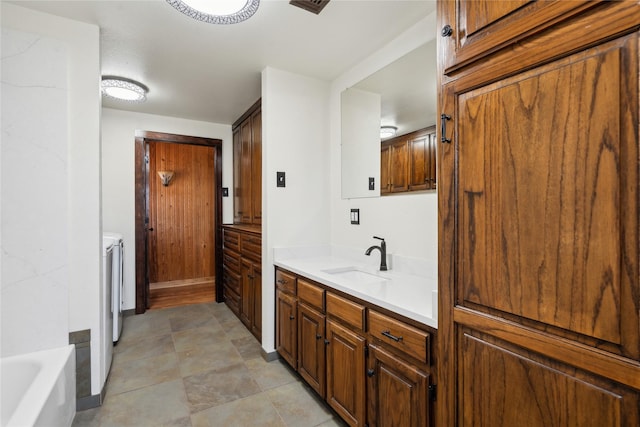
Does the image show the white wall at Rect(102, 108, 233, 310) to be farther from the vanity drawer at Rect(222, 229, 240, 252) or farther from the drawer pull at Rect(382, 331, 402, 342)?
the drawer pull at Rect(382, 331, 402, 342)

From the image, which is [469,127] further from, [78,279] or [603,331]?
[78,279]

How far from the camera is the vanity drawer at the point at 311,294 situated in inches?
71.7

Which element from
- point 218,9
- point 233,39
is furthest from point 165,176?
point 218,9

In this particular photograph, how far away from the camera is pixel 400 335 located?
1279mm

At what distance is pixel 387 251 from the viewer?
84.4 inches

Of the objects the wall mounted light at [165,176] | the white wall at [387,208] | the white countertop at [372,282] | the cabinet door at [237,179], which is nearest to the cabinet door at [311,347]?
the white countertop at [372,282]

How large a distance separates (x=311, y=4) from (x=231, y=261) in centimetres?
272

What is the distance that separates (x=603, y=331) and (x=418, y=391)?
0.72m

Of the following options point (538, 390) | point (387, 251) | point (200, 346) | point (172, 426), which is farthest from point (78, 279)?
point (538, 390)

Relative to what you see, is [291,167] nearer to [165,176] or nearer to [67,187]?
[67,187]

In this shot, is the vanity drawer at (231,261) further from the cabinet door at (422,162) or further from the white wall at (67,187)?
the cabinet door at (422,162)

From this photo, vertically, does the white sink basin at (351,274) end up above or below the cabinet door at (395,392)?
above

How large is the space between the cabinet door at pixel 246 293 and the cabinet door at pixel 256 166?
457mm

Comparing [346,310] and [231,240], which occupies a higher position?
[231,240]
